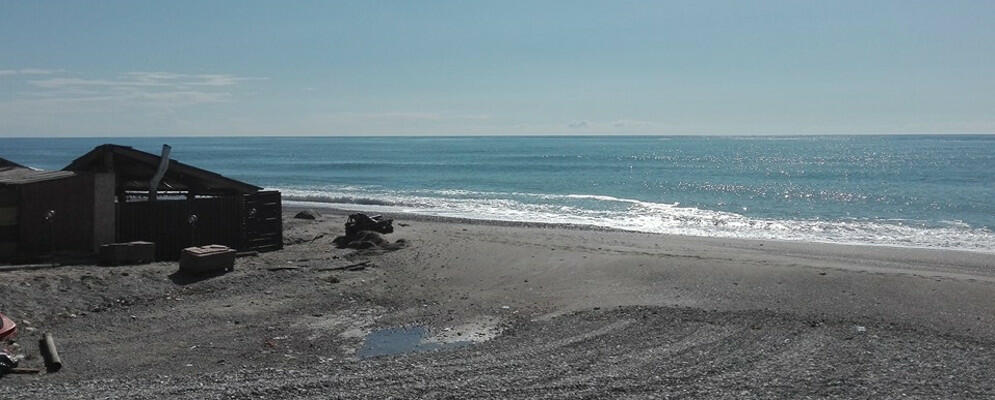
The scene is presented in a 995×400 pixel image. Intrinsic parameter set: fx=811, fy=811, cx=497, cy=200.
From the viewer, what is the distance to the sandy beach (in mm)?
8602

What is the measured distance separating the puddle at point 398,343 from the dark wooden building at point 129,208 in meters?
6.43

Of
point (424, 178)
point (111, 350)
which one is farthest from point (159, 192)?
point (424, 178)

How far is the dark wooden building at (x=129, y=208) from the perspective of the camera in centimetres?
1414

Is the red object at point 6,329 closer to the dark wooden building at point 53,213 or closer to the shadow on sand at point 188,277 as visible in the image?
the shadow on sand at point 188,277

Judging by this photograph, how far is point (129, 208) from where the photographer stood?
50.5ft

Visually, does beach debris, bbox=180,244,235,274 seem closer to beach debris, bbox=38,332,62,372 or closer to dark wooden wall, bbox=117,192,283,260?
dark wooden wall, bbox=117,192,283,260

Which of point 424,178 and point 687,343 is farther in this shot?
point 424,178

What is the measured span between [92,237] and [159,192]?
13.1 ft

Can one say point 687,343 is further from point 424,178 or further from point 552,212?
point 424,178

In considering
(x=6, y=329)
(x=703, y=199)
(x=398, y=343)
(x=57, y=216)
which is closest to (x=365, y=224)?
(x=57, y=216)

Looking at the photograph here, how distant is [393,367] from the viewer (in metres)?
9.16

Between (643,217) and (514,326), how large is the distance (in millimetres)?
20010

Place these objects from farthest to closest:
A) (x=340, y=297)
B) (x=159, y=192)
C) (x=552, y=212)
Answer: (x=552, y=212)
(x=159, y=192)
(x=340, y=297)

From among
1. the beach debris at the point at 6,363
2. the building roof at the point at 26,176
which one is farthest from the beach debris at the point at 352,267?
the beach debris at the point at 6,363
